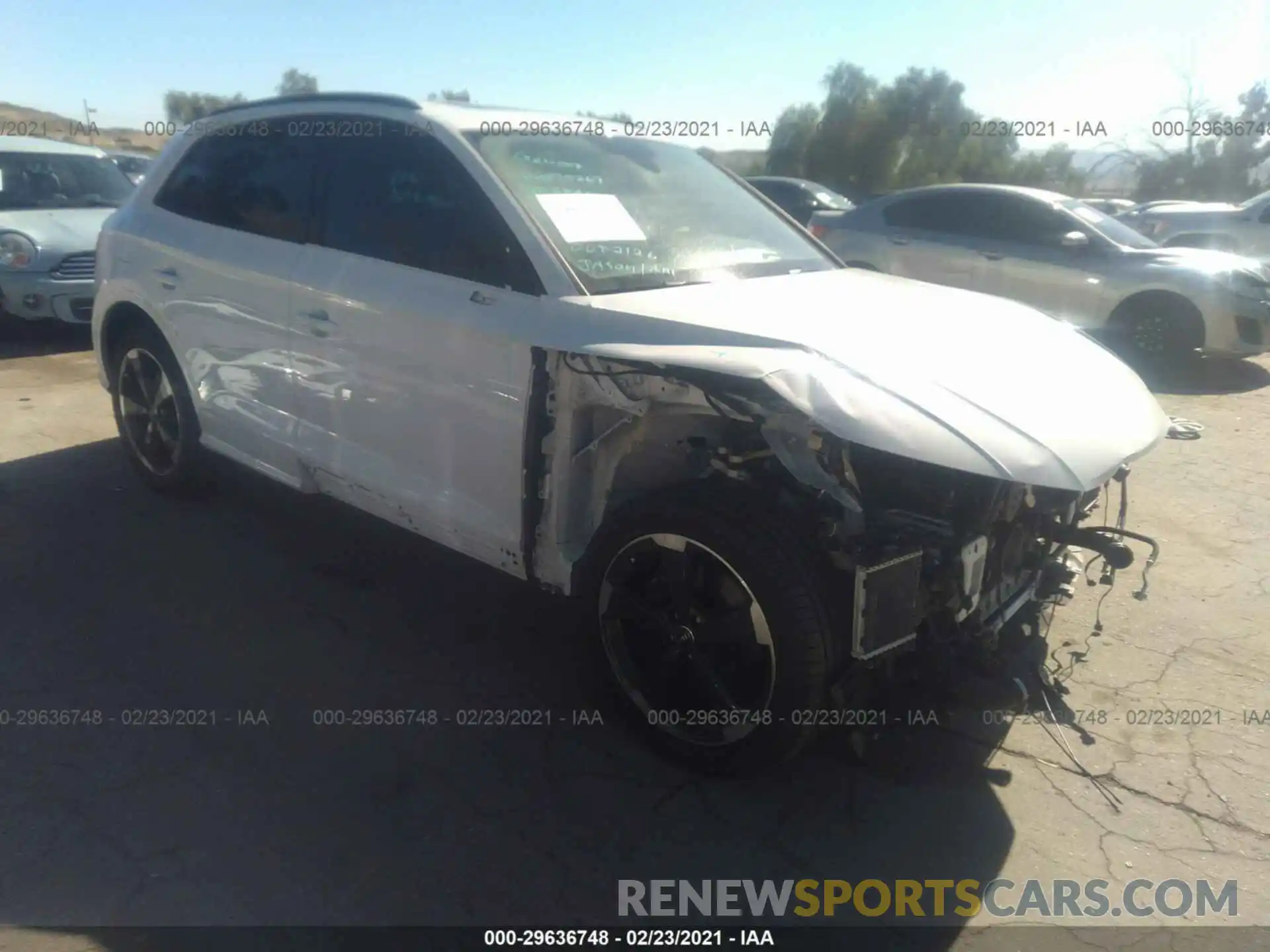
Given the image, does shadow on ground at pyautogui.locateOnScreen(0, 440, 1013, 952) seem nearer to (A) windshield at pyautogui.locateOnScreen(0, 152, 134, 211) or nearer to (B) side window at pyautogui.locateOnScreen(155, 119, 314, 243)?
(B) side window at pyautogui.locateOnScreen(155, 119, 314, 243)

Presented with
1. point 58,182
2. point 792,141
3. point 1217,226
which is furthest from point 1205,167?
point 58,182

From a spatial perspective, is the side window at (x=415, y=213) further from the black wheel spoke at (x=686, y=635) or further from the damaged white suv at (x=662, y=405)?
the black wheel spoke at (x=686, y=635)

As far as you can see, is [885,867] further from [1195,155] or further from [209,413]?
[1195,155]

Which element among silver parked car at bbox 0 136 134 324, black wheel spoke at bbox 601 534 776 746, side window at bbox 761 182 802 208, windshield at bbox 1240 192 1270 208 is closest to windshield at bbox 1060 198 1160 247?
windshield at bbox 1240 192 1270 208

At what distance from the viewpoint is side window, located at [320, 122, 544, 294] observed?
3318 mm

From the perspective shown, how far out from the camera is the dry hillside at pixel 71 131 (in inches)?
464

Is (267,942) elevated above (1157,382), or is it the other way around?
(1157,382)

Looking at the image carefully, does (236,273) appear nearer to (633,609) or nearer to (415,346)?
(415,346)

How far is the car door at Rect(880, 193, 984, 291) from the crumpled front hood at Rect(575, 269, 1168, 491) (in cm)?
587

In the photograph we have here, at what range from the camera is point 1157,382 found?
27.7 ft

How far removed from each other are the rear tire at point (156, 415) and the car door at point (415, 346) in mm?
1132

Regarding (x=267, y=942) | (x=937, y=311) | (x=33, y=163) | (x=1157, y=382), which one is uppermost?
(x=33, y=163)

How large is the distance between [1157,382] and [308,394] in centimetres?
721

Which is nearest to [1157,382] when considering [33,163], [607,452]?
[607,452]
